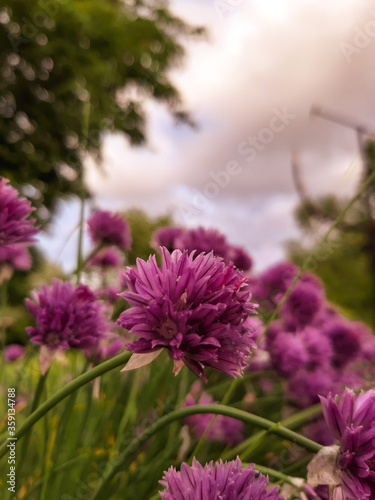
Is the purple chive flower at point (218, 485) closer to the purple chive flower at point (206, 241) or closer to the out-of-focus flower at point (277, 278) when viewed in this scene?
the purple chive flower at point (206, 241)

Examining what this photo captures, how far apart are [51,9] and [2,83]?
184 cm

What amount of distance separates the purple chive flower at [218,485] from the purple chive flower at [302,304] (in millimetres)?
868

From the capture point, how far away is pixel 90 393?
→ 2.52 feet

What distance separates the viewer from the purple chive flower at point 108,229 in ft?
3.42

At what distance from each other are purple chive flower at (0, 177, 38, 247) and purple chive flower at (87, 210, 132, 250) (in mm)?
488

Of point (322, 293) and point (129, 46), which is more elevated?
point (129, 46)

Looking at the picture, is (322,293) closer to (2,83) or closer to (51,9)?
(51,9)

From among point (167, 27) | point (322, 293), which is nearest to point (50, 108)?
point (167, 27)

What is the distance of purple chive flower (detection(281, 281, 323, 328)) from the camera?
1198mm

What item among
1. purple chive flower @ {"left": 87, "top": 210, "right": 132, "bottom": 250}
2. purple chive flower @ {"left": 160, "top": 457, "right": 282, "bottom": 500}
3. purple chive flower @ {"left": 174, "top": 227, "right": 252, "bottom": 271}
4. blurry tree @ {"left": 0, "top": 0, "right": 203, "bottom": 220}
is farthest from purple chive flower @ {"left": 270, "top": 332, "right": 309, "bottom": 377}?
blurry tree @ {"left": 0, "top": 0, "right": 203, "bottom": 220}

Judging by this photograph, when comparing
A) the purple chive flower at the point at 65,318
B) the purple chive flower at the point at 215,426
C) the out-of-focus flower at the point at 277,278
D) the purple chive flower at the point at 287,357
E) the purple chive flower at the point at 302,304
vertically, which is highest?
the out-of-focus flower at the point at 277,278

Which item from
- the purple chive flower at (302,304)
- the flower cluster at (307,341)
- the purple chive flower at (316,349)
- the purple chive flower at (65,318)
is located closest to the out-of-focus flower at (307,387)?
the flower cluster at (307,341)

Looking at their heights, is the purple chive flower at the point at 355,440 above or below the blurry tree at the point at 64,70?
below

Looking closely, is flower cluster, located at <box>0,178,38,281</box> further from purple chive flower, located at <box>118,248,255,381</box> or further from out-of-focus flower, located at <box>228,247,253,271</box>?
out-of-focus flower, located at <box>228,247,253,271</box>
